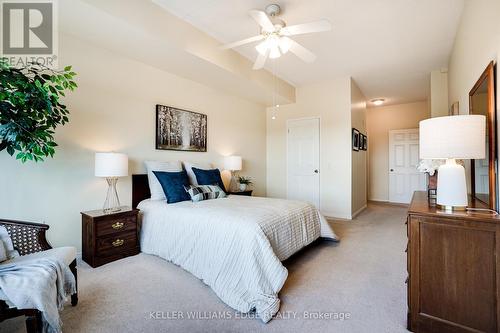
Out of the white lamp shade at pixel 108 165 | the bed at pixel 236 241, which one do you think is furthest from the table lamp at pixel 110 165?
the bed at pixel 236 241

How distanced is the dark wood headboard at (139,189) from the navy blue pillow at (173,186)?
0.29m

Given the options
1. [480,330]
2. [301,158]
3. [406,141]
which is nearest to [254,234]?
[480,330]

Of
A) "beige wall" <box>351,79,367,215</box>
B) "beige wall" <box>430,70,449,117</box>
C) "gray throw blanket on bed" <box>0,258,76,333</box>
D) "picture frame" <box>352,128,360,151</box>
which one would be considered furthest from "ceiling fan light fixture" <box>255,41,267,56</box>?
"beige wall" <box>430,70,449,117</box>

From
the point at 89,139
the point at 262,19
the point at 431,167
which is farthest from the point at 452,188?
the point at 89,139

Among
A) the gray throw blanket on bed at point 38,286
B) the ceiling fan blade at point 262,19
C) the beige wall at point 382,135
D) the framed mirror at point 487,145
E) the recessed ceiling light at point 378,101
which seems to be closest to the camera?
the gray throw blanket on bed at point 38,286

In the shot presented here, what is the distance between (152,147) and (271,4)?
2.36m

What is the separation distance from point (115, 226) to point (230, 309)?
1630 millimetres

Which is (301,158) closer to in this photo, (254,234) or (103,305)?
(254,234)

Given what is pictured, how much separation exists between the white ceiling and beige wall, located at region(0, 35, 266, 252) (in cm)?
105

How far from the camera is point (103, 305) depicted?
73.0 inches

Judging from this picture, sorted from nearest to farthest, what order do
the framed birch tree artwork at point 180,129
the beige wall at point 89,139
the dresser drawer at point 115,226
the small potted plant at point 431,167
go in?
the small potted plant at point 431,167 → the beige wall at point 89,139 → the dresser drawer at point 115,226 → the framed birch tree artwork at point 180,129

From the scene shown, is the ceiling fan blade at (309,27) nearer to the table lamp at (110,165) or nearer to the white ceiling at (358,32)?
the white ceiling at (358,32)

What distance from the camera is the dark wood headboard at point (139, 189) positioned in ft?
10.6

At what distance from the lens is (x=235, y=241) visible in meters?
2.06
